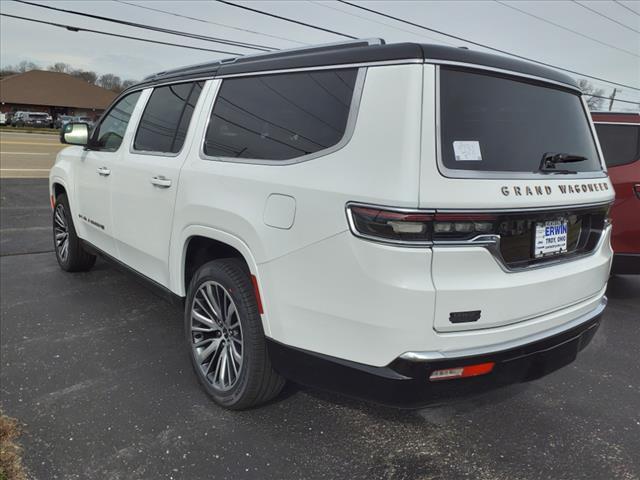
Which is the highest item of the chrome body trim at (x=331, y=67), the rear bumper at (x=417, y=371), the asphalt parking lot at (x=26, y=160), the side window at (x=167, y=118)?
the chrome body trim at (x=331, y=67)

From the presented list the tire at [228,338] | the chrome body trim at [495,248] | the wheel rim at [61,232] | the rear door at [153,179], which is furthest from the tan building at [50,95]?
the chrome body trim at [495,248]

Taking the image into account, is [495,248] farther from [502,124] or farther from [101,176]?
[101,176]

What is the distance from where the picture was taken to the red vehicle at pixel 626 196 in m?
4.76

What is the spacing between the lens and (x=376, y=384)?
2.08m

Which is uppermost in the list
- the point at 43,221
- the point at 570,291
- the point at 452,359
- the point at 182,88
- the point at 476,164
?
the point at 182,88

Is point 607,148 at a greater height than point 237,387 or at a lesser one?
greater

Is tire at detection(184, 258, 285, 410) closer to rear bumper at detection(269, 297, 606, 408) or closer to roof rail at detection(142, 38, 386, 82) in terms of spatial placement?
rear bumper at detection(269, 297, 606, 408)

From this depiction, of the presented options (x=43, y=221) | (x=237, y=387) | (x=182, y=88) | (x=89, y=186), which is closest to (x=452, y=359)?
(x=237, y=387)

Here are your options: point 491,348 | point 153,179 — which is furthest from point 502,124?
point 153,179

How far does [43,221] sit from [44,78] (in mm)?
69516

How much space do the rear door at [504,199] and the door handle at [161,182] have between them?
181 centimetres

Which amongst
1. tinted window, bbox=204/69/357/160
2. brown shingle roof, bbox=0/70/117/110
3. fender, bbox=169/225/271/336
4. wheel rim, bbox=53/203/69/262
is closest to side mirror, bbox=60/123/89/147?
wheel rim, bbox=53/203/69/262

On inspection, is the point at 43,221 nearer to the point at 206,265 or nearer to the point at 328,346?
the point at 206,265

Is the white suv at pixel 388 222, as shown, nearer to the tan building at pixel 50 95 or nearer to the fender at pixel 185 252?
the fender at pixel 185 252
